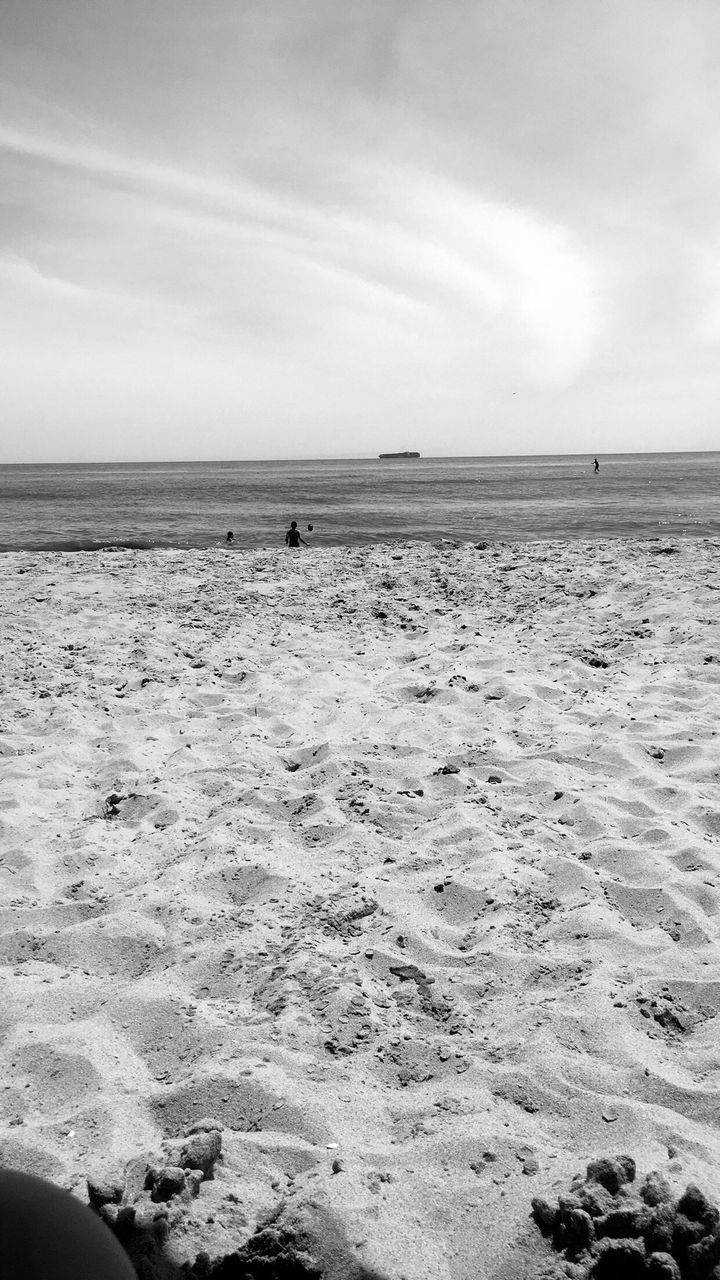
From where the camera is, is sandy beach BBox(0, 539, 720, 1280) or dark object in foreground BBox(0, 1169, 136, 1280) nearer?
dark object in foreground BBox(0, 1169, 136, 1280)

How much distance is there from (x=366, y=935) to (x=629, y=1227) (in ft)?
5.05

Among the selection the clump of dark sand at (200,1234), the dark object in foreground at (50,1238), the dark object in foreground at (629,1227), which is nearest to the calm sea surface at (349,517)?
the clump of dark sand at (200,1234)

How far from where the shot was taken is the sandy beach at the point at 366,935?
7.06ft

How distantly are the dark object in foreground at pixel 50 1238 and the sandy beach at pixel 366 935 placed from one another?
0.75 m

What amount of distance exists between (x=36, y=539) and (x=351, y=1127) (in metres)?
19.3

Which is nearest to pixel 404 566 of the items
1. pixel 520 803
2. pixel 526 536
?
pixel 520 803

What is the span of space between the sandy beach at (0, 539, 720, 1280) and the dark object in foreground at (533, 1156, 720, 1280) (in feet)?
0.28

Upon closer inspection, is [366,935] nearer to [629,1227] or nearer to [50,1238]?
[629,1227]

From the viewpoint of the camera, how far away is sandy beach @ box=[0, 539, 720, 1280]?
2152mm

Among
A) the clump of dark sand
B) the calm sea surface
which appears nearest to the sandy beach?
the clump of dark sand

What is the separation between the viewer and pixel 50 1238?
123 cm

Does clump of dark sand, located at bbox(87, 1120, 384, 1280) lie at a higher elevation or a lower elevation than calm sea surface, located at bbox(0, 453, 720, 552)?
lower

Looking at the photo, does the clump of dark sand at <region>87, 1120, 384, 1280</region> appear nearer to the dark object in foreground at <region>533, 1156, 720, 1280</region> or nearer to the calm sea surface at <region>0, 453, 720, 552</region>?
the dark object in foreground at <region>533, 1156, 720, 1280</region>

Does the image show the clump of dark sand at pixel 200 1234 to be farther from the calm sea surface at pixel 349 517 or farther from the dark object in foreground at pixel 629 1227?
the calm sea surface at pixel 349 517
